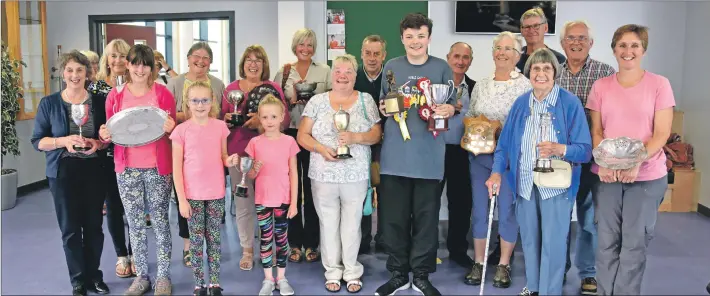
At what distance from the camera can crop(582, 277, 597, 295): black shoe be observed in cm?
329

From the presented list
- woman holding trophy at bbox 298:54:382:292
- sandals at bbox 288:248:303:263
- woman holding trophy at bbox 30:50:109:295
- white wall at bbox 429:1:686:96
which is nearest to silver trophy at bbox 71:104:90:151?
A: woman holding trophy at bbox 30:50:109:295

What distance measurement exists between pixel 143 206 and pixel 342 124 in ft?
3.97

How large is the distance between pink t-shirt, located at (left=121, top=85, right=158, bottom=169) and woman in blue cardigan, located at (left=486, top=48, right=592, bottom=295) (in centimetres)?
183

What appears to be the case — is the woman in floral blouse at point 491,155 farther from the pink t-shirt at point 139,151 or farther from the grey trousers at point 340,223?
the pink t-shirt at point 139,151

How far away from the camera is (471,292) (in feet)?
10.9

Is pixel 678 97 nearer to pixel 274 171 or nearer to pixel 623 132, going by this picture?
pixel 623 132

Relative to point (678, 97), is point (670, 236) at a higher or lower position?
lower

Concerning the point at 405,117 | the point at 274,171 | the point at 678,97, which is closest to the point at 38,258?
the point at 274,171

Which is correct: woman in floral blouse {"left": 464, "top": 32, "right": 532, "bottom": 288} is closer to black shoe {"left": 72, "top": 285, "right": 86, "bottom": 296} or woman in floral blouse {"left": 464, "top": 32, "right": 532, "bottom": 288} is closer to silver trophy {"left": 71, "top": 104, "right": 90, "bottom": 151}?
silver trophy {"left": 71, "top": 104, "right": 90, "bottom": 151}

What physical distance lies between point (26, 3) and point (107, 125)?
4157mm

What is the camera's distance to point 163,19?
6977mm

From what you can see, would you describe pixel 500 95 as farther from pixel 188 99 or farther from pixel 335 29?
pixel 335 29

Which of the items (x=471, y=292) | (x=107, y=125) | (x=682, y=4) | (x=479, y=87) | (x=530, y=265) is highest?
(x=682, y=4)

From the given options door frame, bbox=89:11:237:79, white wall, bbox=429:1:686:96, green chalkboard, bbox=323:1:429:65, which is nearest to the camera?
white wall, bbox=429:1:686:96
